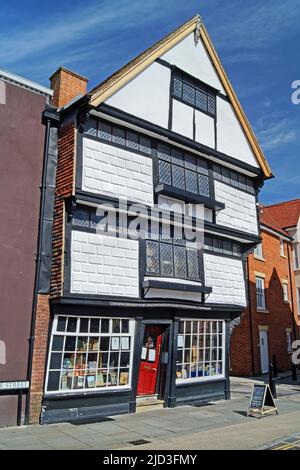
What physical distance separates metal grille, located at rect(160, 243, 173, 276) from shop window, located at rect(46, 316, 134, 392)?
1788mm

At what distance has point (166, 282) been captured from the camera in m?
12.2

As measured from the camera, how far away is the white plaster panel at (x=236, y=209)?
14531mm

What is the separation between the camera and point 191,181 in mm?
13734

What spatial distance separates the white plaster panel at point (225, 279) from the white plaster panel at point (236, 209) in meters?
1.20

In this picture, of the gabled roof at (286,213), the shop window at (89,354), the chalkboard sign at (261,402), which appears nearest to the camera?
the shop window at (89,354)

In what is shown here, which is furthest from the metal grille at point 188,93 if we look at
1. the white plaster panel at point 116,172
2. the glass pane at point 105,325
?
the glass pane at point 105,325

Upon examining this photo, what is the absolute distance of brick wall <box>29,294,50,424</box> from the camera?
9945 mm

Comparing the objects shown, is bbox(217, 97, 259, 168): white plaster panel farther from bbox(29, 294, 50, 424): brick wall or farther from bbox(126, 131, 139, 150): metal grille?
bbox(29, 294, 50, 424): brick wall

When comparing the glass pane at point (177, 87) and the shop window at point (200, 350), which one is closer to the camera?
the shop window at point (200, 350)

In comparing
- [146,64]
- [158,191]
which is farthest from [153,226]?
[146,64]

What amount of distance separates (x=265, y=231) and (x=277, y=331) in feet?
18.8

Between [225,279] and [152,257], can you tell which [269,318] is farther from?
[152,257]

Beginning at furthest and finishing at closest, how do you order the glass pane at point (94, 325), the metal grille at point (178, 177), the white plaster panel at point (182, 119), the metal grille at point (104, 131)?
the white plaster panel at point (182, 119), the metal grille at point (178, 177), the metal grille at point (104, 131), the glass pane at point (94, 325)

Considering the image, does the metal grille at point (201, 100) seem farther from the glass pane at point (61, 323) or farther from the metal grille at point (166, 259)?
the glass pane at point (61, 323)
